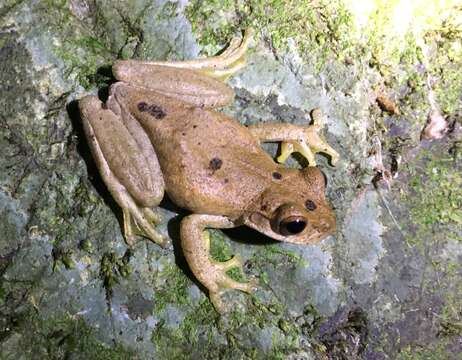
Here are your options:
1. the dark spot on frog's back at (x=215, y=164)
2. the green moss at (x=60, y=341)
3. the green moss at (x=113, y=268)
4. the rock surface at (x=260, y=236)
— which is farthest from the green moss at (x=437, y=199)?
the green moss at (x=60, y=341)

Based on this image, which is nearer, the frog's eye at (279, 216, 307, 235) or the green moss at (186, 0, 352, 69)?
Answer: the frog's eye at (279, 216, 307, 235)

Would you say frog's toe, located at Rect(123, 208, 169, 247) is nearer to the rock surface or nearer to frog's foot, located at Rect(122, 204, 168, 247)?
frog's foot, located at Rect(122, 204, 168, 247)

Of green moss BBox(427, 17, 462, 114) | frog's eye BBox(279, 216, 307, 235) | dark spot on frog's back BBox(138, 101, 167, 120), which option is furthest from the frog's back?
green moss BBox(427, 17, 462, 114)

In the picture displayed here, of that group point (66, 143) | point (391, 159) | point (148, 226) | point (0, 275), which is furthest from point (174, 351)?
point (391, 159)

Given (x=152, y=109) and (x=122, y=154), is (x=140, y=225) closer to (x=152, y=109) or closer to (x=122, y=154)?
(x=122, y=154)

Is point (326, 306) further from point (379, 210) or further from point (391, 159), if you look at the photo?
point (391, 159)

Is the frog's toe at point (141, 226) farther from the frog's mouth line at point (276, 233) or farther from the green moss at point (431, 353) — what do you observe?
the green moss at point (431, 353)
